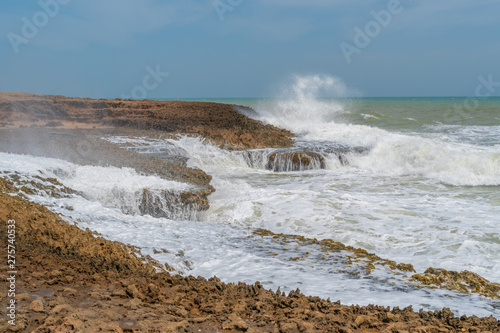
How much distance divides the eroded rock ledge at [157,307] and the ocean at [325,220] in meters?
0.75

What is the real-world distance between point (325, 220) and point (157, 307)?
471 cm

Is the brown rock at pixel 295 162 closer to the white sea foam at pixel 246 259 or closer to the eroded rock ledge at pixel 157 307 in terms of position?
the white sea foam at pixel 246 259

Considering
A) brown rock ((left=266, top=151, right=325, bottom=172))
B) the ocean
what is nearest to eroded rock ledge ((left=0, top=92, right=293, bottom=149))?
brown rock ((left=266, top=151, right=325, bottom=172))

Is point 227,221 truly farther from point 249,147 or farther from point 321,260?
point 249,147

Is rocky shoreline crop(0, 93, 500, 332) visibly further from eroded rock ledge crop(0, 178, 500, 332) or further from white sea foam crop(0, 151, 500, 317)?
white sea foam crop(0, 151, 500, 317)

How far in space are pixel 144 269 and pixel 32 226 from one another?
154 centimetres

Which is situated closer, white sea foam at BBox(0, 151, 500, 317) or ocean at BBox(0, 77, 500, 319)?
white sea foam at BBox(0, 151, 500, 317)

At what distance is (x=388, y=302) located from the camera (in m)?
3.97

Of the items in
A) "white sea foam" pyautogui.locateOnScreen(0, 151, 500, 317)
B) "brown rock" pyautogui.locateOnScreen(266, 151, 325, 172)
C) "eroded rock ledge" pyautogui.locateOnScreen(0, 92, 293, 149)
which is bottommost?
"white sea foam" pyautogui.locateOnScreen(0, 151, 500, 317)

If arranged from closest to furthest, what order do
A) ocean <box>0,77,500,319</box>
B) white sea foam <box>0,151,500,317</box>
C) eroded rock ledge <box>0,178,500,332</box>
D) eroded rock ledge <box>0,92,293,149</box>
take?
eroded rock ledge <box>0,178,500,332</box> < white sea foam <box>0,151,500,317</box> < ocean <box>0,77,500,319</box> < eroded rock ledge <box>0,92,293,149</box>

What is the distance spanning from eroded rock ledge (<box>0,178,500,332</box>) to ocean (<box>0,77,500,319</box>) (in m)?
0.75

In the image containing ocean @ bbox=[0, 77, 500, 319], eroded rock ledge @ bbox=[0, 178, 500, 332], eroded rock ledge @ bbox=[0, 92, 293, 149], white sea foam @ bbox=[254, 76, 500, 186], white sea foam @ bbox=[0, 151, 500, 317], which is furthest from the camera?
eroded rock ledge @ bbox=[0, 92, 293, 149]

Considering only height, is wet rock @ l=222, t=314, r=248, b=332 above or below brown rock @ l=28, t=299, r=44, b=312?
below

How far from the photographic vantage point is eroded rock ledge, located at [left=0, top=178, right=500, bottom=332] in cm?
270
